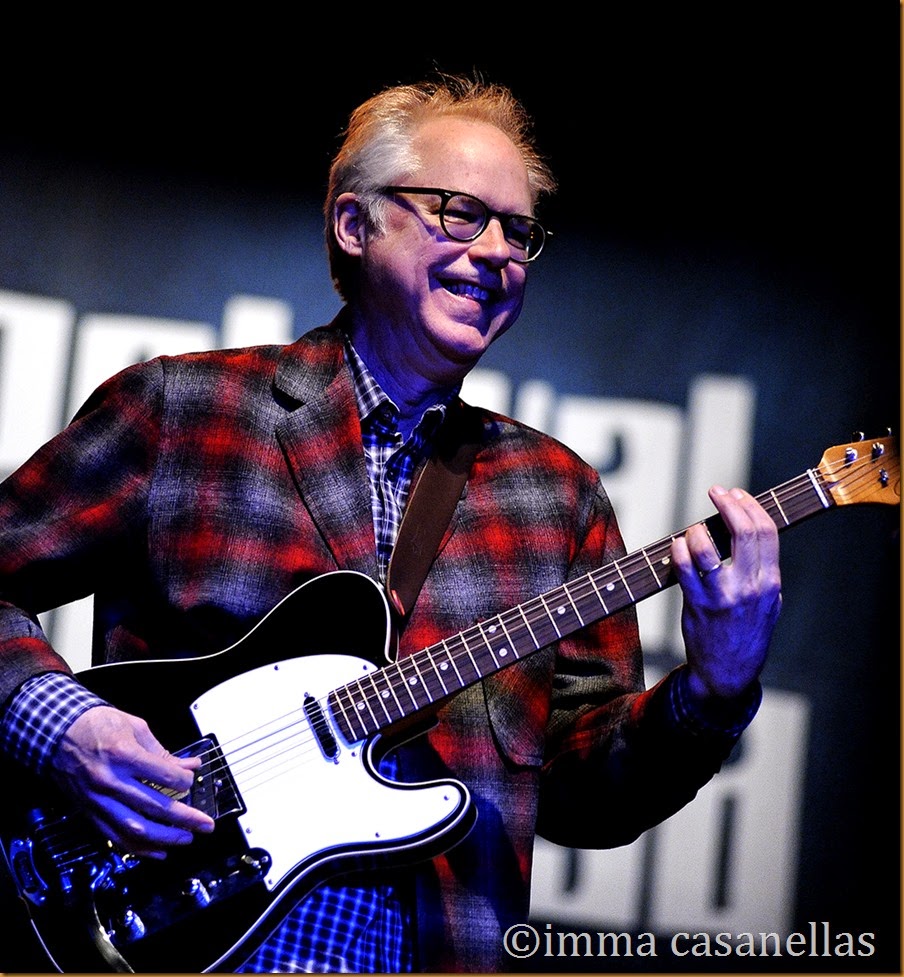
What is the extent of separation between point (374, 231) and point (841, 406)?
171cm

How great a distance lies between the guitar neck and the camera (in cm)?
182

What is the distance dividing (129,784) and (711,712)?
0.95m

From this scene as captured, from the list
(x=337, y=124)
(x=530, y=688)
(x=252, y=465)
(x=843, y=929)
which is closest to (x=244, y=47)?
(x=337, y=124)

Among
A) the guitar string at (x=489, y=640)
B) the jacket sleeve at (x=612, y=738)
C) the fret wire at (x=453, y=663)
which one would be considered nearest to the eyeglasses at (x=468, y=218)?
the jacket sleeve at (x=612, y=738)

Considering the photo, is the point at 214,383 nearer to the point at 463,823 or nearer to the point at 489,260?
the point at 489,260

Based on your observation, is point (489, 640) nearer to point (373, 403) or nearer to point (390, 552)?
point (390, 552)

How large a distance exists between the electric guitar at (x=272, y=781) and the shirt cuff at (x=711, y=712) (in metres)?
0.18

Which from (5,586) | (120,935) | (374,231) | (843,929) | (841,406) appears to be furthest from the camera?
(841,406)

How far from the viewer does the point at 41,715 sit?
1.74 meters

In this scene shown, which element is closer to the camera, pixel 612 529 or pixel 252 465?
pixel 252 465

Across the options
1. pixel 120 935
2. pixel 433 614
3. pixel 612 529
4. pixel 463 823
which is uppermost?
pixel 612 529

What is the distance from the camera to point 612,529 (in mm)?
2336

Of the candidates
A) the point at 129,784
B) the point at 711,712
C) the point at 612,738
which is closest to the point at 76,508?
the point at 129,784

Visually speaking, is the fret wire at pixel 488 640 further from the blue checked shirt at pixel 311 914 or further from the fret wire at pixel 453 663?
the blue checked shirt at pixel 311 914
